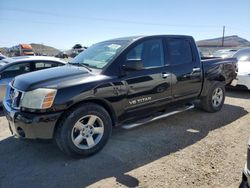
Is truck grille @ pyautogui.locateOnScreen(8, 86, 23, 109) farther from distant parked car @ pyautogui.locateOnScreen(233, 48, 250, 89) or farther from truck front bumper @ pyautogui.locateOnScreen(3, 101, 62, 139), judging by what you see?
distant parked car @ pyautogui.locateOnScreen(233, 48, 250, 89)

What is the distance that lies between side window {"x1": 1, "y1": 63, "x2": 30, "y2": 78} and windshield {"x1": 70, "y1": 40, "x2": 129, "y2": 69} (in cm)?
268

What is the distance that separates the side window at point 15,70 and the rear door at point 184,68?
4.11 m

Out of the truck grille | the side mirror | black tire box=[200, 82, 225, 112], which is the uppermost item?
the side mirror

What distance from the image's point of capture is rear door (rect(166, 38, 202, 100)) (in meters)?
5.05

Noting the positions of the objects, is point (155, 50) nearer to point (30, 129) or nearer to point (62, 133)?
point (62, 133)

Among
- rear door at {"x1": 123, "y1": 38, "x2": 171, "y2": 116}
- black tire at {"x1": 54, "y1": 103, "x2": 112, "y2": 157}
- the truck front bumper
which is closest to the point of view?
the truck front bumper

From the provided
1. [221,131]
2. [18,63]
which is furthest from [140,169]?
[18,63]

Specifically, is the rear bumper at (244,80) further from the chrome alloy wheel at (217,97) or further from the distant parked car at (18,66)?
the distant parked car at (18,66)

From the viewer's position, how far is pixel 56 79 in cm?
389

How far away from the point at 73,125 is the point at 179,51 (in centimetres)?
273

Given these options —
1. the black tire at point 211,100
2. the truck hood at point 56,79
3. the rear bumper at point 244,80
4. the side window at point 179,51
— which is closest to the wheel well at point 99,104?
the truck hood at point 56,79

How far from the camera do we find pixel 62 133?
3.69 metres

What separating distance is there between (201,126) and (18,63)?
4944mm

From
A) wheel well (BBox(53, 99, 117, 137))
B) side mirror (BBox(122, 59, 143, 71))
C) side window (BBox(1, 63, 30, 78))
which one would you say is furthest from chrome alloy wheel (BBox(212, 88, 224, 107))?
side window (BBox(1, 63, 30, 78))
